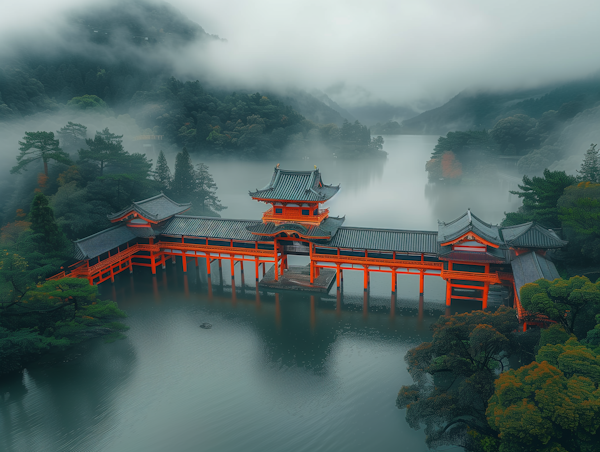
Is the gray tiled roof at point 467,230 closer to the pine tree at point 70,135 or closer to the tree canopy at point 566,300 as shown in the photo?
the tree canopy at point 566,300

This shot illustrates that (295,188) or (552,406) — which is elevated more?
(295,188)

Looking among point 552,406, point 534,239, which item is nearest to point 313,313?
point 534,239

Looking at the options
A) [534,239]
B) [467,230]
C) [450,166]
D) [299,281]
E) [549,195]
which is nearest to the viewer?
[534,239]

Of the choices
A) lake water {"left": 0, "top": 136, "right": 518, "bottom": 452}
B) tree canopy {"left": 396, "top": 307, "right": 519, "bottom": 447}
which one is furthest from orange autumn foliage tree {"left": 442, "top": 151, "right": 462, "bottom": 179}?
tree canopy {"left": 396, "top": 307, "right": 519, "bottom": 447}

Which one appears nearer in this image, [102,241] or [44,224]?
[44,224]

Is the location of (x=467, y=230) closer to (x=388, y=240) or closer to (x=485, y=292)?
(x=485, y=292)

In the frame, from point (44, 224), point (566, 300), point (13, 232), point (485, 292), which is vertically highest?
point (44, 224)

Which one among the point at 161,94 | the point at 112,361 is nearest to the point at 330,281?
the point at 112,361

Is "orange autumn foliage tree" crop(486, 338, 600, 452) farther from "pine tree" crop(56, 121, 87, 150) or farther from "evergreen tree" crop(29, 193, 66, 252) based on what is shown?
"pine tree" crop(56, 121, 87, 150)
